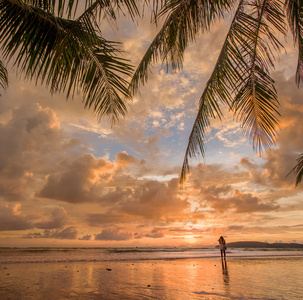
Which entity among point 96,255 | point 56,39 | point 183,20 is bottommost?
point 96,255

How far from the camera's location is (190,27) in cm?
439

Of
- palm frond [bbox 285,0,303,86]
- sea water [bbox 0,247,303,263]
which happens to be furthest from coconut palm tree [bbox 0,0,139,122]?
sea water [bbox 0,247,303,263]

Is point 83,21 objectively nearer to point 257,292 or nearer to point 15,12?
point 15,12

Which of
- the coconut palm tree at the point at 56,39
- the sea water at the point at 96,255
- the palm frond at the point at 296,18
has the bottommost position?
the sea water at the point at 96,255

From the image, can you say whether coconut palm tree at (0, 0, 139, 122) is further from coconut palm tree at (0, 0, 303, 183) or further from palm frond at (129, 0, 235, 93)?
palm frond at (129, 0, 235, 93)

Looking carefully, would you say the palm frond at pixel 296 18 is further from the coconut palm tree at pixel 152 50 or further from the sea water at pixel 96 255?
the sea water at pixel 96 255

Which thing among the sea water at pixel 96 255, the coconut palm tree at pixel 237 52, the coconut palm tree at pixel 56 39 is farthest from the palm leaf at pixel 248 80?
the sea water at pixel 96 255

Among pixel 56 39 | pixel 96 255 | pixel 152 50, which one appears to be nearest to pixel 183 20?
pixel 152 50

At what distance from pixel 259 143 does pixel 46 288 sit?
21.0 feet

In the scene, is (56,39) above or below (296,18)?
below

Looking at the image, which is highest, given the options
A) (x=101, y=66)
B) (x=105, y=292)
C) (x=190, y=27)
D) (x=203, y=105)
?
(x=190, y=27)

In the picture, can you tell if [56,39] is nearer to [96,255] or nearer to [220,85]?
[220,85]

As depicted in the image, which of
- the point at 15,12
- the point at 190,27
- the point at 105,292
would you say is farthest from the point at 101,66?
the point at 105,292

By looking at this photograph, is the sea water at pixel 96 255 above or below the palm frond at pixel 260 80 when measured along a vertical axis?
below
